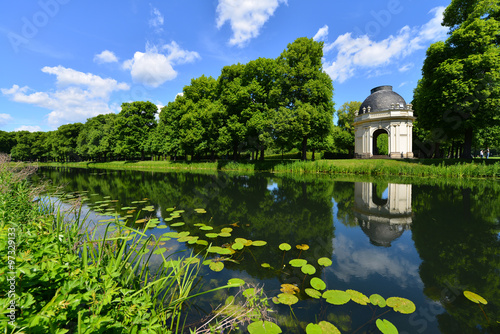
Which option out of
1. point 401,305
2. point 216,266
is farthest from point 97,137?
point 401,305

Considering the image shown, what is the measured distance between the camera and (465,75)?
17.3m

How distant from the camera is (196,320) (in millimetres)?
2590

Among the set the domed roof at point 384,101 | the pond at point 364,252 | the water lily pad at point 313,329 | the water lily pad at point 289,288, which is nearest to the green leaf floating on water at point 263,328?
the pond at point 364,252

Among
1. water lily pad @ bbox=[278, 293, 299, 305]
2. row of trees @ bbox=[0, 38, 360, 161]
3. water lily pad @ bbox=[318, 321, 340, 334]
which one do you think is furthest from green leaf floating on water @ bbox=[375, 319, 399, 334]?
row of trees @ bbox=[0, 38, 360, 161]

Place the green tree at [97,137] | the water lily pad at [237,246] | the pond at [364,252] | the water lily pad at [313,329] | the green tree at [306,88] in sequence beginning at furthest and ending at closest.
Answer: the green tree at [97,137], the green tree at [306,88], the water lily pad at [237,246], the pond at [364,252], the water lily pad at [313,329]

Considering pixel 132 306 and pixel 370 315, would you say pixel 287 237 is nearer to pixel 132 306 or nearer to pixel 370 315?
pixel 370 315

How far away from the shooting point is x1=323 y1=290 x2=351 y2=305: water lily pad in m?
2.87

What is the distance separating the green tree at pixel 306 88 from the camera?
72.5 feet

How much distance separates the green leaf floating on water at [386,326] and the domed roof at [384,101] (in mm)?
40919

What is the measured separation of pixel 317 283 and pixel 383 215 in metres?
5.45

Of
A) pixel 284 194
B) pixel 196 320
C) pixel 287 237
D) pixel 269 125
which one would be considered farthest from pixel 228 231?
pixel 269 125

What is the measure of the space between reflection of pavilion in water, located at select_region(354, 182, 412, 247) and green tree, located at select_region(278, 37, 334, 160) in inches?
518

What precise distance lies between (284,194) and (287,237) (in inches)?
227

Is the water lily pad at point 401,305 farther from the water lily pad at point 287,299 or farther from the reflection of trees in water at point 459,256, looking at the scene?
the water lily pad at point 287,299
